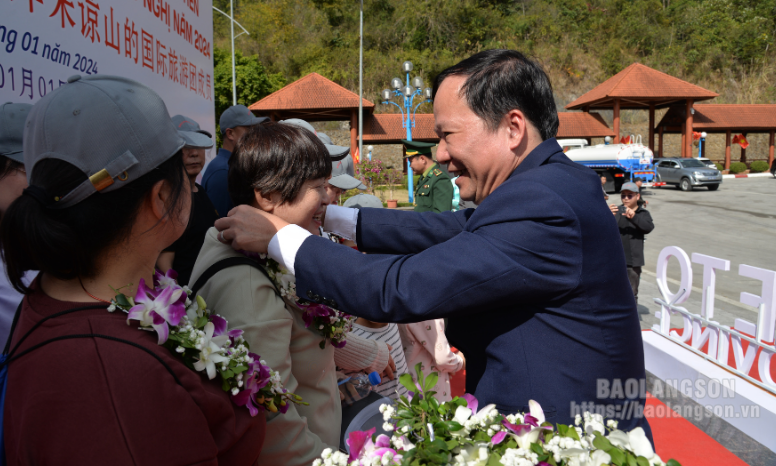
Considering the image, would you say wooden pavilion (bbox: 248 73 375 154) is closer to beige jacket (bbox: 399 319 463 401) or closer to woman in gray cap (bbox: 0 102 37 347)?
beige jacket (bbox: 399 319 463 401)

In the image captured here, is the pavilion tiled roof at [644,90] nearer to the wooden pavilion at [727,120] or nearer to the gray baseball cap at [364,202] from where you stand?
the wooden pavilion at [727,120]

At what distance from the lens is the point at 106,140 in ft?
3.11

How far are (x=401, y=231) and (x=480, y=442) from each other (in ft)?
3.73

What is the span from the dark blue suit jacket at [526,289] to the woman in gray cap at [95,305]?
1.49 feet

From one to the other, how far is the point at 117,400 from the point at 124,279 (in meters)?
0.30

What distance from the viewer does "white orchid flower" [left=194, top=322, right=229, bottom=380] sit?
1030mm

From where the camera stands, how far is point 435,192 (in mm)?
6266

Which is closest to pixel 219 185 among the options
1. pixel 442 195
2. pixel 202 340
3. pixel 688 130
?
pixel 442 195

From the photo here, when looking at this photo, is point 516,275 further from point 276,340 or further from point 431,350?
point 431,350

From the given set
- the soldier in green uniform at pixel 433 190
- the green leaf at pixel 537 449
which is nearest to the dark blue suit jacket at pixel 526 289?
the green leaf at pixel 537 449

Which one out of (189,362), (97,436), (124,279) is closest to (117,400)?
(97,436)

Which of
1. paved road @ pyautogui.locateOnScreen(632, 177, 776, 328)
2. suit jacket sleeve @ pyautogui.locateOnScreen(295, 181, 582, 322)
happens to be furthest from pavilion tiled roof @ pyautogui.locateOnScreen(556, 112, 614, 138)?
suit jacket sleeve @ pyautogui.locateOnScreen(295, 181, 582, 322)

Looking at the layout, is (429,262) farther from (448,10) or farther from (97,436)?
(448,10)

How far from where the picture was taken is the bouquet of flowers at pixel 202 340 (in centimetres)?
99
